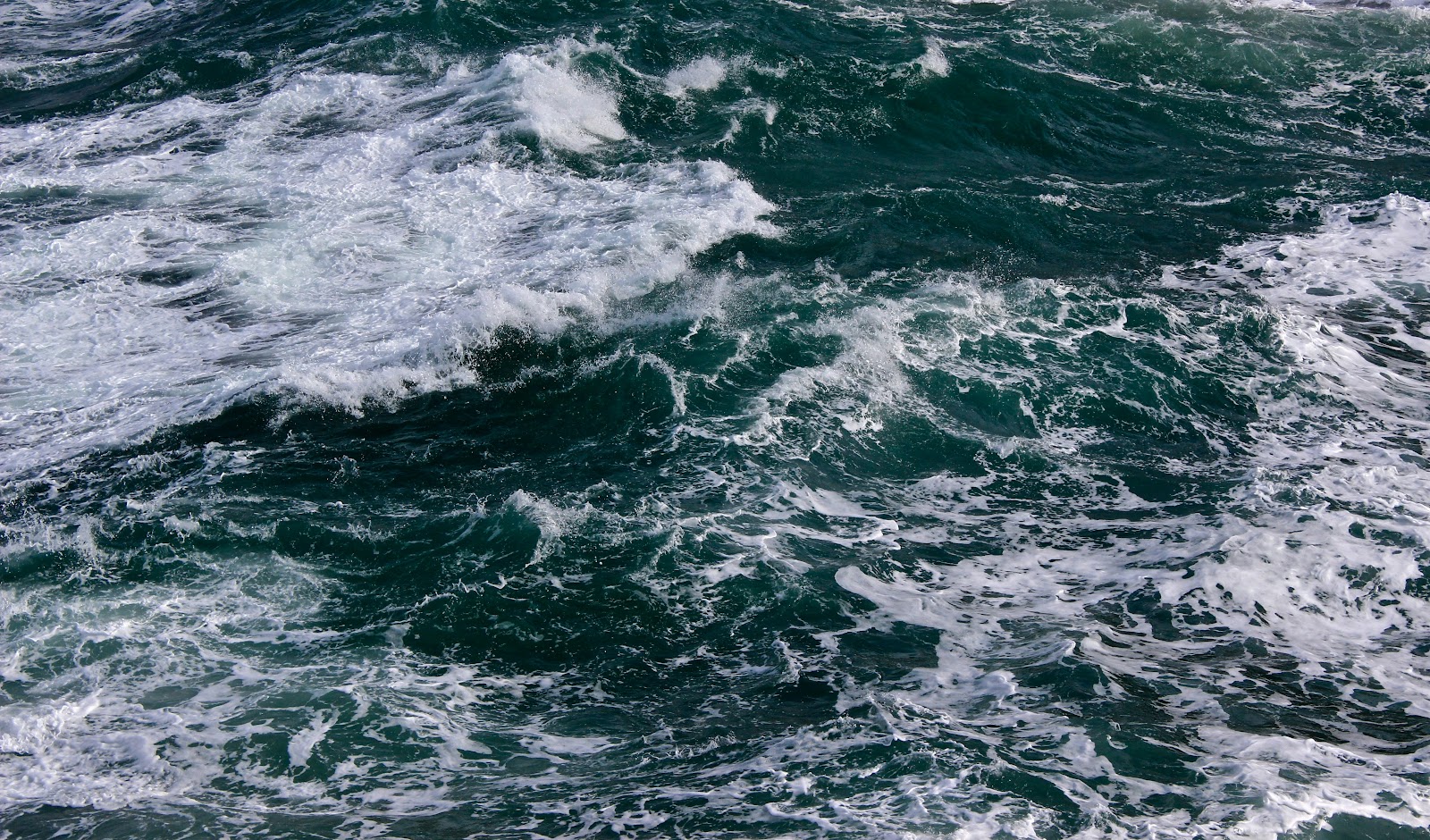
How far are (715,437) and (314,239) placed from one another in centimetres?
669

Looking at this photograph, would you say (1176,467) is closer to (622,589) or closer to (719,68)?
(622,589)

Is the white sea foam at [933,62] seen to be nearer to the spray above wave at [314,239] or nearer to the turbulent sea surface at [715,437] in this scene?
the turbulent sea surface at [715,437]

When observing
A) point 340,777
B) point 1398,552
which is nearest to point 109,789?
point 340,777

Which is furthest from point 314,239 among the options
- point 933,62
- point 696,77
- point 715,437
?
point 933,62

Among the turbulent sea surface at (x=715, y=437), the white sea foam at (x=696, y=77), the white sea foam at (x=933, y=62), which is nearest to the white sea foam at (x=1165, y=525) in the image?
the turbulent sea surface at (x=715, y=437)

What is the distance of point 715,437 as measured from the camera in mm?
10758

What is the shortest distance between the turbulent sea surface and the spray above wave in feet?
0.25

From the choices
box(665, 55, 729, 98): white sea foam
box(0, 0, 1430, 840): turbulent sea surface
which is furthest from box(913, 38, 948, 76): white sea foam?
box(665, 55, 729, 98): white sea foam

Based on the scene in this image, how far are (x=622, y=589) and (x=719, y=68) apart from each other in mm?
12054

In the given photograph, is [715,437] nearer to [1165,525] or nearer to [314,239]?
[1165,525]

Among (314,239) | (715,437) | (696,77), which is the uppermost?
(696,77)

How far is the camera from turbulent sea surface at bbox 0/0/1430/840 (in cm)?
728

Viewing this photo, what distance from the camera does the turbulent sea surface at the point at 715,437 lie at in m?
7.28

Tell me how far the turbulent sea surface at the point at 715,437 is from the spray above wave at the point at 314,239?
0.25 feet
